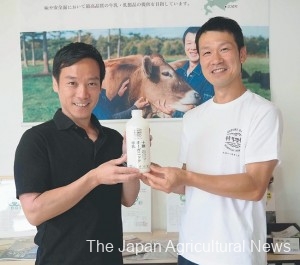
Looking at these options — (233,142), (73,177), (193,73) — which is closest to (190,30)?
(193,73)

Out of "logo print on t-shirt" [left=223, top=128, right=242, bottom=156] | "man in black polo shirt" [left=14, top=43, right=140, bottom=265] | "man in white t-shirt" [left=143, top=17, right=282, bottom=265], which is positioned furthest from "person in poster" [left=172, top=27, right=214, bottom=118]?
"man in black polo shirt" [left=14, top=43, right=140, bottom=265]

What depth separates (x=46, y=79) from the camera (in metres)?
1.90

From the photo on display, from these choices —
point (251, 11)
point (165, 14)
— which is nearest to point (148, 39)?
point (165, 14)

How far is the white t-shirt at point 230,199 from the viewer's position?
1.06 meters

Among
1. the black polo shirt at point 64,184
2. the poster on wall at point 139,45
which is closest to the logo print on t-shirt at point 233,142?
the black polo shirt at point 64,184

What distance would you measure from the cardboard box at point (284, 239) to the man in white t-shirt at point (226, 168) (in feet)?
1.69

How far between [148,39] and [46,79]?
0.68 meters

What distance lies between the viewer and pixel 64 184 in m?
0.97

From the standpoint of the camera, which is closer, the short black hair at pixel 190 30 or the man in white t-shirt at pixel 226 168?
the man in white t-shirt at pixel 226 168

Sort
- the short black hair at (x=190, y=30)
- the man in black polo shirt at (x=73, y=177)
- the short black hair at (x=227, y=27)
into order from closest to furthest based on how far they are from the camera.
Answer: the man in black polo shirt at (x=73, y=177)
the short black hair at (x=227, y=27)
the short black hair at (x=190, y=30)

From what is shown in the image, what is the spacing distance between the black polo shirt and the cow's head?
878mm

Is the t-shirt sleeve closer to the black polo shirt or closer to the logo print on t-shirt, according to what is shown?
the logo print on t-shirt

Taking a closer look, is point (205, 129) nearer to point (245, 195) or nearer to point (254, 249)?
point (245, 195)

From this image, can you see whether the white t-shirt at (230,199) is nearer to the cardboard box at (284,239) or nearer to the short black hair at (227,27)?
the short black hair at (227,27)
